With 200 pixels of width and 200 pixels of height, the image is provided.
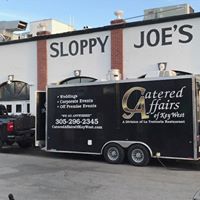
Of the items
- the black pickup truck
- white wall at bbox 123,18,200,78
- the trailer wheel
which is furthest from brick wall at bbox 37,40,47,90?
the trailer wheel

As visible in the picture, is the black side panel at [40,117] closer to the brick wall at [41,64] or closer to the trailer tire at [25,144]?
the trailer tire at [25,144]

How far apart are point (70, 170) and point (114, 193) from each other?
347 centimetres

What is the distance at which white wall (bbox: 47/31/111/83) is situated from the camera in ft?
65.5

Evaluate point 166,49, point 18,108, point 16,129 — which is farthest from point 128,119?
point 18,108

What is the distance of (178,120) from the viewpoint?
12.4 meters

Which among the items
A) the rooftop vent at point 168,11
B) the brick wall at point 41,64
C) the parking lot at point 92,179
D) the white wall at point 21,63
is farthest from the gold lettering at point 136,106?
the white wall at point 21,63

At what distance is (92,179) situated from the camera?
1048 cm

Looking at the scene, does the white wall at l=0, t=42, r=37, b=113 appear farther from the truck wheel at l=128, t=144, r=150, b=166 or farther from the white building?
the truck wheel at l=128, t=144, r=150, b=166

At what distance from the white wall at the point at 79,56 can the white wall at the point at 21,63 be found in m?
1.12

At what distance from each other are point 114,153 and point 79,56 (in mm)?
8391

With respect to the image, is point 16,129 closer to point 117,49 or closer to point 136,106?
point 136,106

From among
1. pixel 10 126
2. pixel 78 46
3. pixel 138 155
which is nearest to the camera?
pixel 138 155

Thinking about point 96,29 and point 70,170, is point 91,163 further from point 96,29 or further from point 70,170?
point 96,29

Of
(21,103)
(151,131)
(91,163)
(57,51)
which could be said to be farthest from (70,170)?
(21,103)
